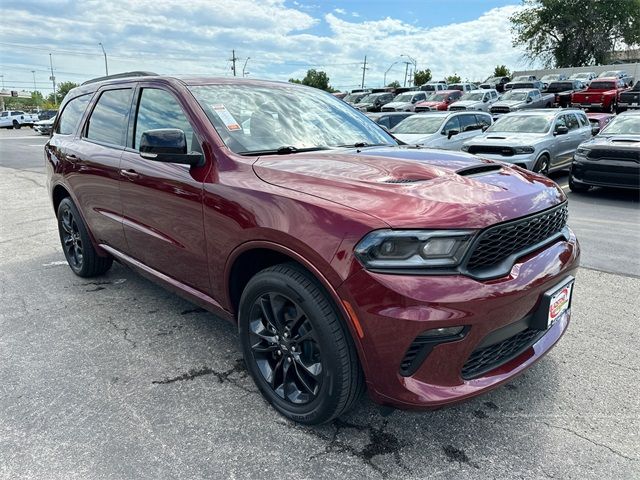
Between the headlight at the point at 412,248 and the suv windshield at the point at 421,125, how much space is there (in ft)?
32.8

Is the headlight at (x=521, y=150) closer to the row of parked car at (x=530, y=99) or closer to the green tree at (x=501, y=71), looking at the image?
the row of parked car at (x=530, y=99)

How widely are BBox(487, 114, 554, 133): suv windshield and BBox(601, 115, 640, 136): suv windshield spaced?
3.84ft

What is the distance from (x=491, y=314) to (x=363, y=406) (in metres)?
1.01

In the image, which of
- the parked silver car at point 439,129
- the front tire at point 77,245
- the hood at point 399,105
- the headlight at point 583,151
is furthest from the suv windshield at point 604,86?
the front tire at point 77,245

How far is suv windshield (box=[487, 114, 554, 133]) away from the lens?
1071 centimetres

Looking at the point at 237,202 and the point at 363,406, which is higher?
the point at 237,202

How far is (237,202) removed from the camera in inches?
101

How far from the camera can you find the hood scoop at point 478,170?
257cm

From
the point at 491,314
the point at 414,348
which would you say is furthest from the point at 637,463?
the point at 414,348

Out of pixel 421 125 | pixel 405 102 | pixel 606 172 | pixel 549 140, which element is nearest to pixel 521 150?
pixel 549 140

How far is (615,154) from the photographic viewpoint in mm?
8797

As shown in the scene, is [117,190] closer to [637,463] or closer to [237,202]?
[237,202]

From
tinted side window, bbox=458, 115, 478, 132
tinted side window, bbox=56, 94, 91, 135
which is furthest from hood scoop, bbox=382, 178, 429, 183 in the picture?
tinted side window, bbox=458, 115, 478, 132

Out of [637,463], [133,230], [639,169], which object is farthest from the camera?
[639,169]
